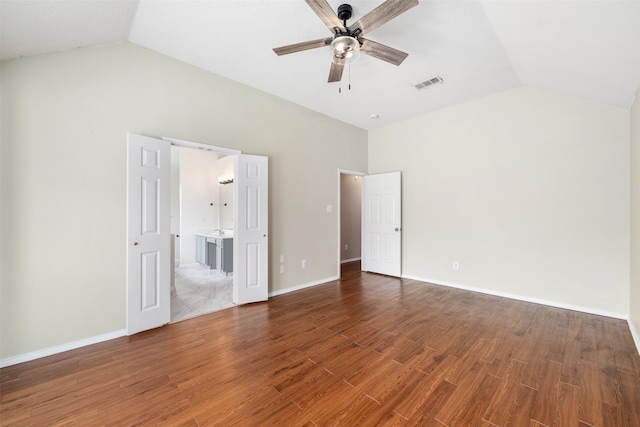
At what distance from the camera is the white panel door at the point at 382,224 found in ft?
16.6

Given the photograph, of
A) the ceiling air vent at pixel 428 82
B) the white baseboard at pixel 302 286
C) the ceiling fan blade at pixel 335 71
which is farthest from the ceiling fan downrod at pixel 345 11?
the white baseboard at pixel 302 286

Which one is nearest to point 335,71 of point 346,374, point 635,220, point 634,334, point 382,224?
A: point 346,374

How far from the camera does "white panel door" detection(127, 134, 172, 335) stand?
273 cm

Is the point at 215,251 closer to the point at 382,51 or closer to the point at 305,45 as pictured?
the point at 305,45

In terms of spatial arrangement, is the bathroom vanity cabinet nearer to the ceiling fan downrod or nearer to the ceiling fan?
the ceiling fan

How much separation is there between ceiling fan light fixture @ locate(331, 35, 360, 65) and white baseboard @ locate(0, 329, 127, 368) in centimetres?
347

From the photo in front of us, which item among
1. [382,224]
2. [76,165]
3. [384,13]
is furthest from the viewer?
[382,224]

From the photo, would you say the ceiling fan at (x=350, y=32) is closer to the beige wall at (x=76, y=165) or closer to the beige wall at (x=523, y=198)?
the beige wall at (x=76, y=165)

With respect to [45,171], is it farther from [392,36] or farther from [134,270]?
[392,36]

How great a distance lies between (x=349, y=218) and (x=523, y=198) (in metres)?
3.83

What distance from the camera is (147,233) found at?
2852 mm

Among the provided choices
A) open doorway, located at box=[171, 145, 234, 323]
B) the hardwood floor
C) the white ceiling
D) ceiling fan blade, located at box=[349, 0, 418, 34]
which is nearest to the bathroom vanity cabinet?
open doorway, located at box=[171, 145, 234, 323]

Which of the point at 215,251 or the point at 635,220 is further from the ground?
the point at 635,220

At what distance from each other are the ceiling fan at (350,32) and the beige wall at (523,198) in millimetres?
2571
